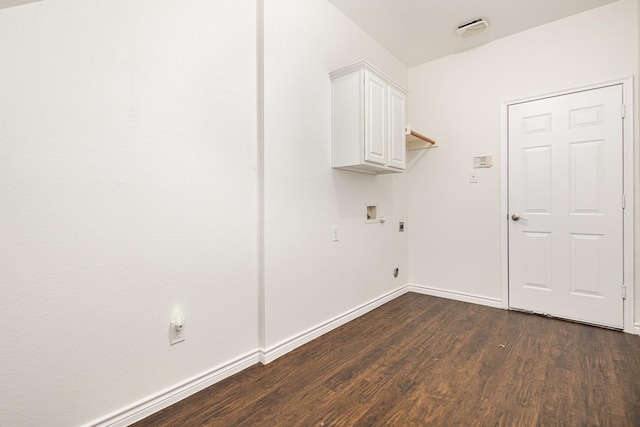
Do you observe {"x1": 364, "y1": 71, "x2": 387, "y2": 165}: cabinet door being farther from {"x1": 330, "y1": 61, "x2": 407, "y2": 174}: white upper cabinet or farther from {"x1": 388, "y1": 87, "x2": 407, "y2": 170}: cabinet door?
{"x1": 388, "y1": 87, "x2": 407, "y2": 170}: cabinet door

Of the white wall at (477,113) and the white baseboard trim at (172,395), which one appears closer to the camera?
the white baseboard trim at (172,395)

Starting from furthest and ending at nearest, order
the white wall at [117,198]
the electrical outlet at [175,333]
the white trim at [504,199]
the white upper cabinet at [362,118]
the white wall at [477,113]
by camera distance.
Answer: the white trim at [504,199] → the white wall at [477,113] → the white upper cabinet at [362,118] → the electrical outlet at [175,333] → the white wall at [117,198]

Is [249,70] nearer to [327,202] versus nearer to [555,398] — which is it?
[327,202]

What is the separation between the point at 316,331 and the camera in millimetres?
2453

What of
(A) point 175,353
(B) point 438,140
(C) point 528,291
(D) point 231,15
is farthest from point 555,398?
(D) point 231,15

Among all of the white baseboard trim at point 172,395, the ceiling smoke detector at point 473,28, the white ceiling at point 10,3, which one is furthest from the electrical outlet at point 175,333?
the ceiling smoke detector at point 473,28

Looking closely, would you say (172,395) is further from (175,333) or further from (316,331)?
(316,331)

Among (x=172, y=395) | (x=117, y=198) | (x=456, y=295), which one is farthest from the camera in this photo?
(x=456, y=295)

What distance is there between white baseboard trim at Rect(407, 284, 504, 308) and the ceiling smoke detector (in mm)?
2651

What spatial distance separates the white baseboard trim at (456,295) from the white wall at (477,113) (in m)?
0.05

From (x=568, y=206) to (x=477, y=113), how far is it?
125 cm

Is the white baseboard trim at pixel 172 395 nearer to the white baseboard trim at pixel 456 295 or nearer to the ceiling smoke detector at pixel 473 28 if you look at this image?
the white baseboard trim at pixel 456 295

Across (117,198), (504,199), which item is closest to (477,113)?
(504,199)

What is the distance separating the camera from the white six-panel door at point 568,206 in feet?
8.59
